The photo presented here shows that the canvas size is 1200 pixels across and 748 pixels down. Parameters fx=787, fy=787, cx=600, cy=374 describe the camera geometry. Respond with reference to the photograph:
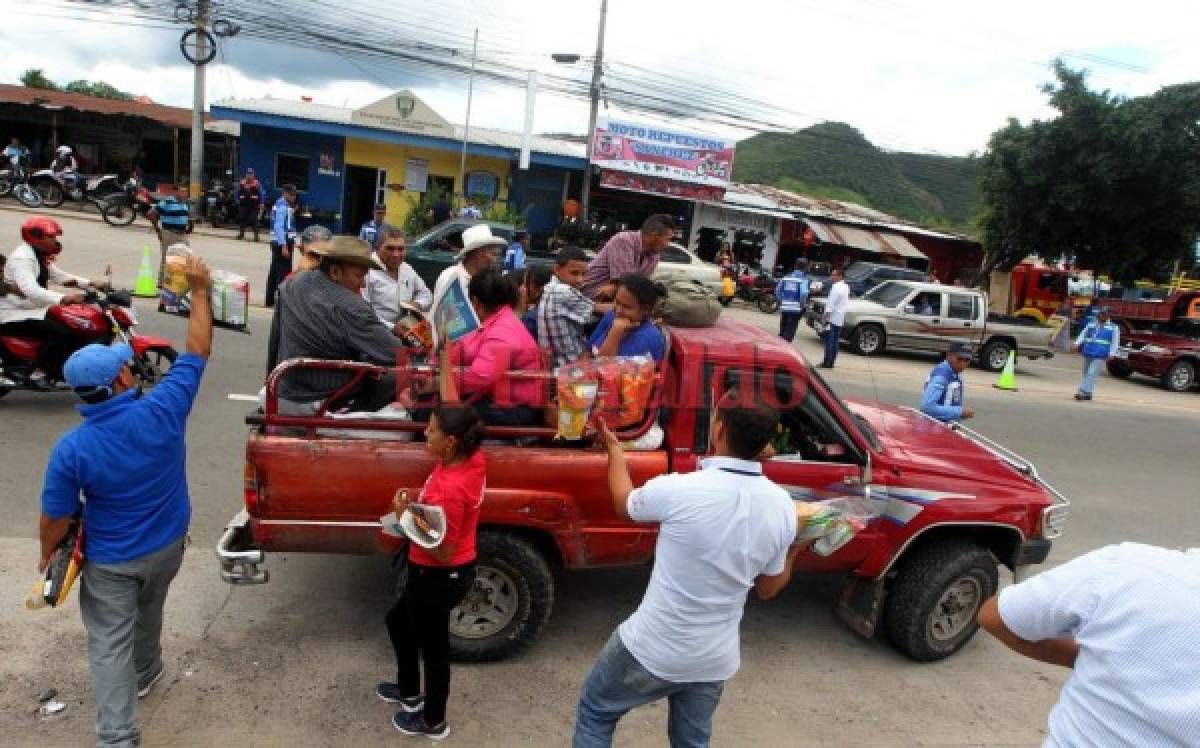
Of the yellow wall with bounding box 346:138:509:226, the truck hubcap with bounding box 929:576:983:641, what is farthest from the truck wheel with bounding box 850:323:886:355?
the yellow wall with bounding box 346:138:509:226

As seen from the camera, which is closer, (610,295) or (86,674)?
(86,674)

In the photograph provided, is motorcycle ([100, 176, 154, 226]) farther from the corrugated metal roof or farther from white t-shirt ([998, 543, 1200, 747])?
white t-shirt ([998, 543, 1200, 747])

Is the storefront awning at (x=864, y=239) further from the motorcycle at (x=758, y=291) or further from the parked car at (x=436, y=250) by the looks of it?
the parked car at (x=436, y=250)

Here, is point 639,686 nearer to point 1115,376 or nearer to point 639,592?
point 639,592

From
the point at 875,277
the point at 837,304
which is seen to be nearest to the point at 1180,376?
the point at 837,304

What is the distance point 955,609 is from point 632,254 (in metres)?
3.19

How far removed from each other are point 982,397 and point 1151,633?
1190 cm

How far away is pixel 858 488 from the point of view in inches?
161

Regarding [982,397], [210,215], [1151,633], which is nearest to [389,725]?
[1151,633]

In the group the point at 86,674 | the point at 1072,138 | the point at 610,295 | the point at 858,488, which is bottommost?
the point at 86,674

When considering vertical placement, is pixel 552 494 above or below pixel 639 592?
above

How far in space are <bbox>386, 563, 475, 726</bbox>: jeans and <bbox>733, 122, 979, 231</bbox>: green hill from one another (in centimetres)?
5576

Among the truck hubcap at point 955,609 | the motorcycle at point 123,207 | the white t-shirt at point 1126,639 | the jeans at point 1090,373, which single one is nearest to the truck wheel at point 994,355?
the jeans at point 1090,373

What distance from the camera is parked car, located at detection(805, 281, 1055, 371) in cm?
1603
